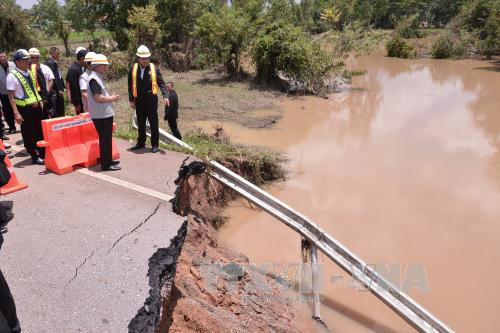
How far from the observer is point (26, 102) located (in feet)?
19.8

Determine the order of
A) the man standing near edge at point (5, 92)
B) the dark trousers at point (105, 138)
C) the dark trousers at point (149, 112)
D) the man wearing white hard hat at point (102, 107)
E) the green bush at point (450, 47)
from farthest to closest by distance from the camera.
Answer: the green bush at point (450, 47), the man standing near edge at point (5, 92), the dark trousers at point (149, 112), the dark trousers at point (105, 138), the man wearing white hard hat at point (102, 107)

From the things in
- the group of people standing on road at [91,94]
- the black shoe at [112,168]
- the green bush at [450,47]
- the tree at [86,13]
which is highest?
the tree at [86,13]

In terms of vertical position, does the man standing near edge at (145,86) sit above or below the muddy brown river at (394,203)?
above

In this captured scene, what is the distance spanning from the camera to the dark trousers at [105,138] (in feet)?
19.0

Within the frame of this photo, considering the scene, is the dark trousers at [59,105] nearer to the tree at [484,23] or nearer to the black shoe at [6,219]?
the black shoe at [6,219]

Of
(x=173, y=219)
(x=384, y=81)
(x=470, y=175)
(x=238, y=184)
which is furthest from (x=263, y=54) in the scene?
(x=173, y=219)

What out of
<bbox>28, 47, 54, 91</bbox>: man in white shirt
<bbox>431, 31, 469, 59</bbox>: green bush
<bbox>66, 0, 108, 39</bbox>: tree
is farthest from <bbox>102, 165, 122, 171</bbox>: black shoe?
<bbox>431, 31, 469, 59</bbox>: green bush

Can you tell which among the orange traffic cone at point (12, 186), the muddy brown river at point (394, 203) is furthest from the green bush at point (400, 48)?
the orange traffic cone at point (12, 186)

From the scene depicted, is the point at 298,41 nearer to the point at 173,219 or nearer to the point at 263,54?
the point at 263,54

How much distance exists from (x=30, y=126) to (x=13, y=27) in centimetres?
2028

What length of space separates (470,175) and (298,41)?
10487mm

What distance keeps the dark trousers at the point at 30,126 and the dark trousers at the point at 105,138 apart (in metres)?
1.17

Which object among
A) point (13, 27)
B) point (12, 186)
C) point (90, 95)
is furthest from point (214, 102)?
point (13, 27)

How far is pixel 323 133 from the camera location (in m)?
13.1
